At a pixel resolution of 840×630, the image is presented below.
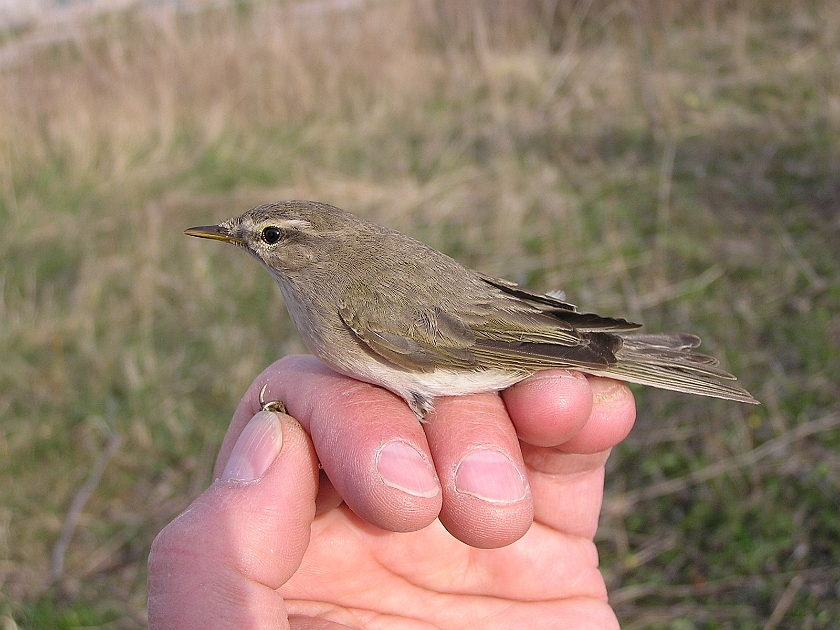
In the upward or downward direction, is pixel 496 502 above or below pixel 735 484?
above

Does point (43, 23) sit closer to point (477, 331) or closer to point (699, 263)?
point (699, 263)

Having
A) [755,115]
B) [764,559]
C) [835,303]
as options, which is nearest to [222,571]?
[764,559]

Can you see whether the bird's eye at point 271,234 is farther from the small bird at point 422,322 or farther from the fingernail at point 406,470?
the fingernail at point 406,470

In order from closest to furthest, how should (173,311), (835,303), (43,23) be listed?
(835,303) < (173,311) < (43,23)

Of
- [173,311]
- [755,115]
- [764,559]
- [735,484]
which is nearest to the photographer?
[764,559]

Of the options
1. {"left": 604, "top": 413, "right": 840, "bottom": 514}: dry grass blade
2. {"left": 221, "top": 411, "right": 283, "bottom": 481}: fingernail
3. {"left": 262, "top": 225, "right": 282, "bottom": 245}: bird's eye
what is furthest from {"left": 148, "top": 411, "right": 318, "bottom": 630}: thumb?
{"left": 604, "top": 413, "right": 840, "bottom": 514}: dry grass blade

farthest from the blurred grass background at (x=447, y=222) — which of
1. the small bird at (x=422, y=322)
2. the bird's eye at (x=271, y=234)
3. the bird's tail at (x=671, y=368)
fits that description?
the bird's eye at (x=271, y=234)
